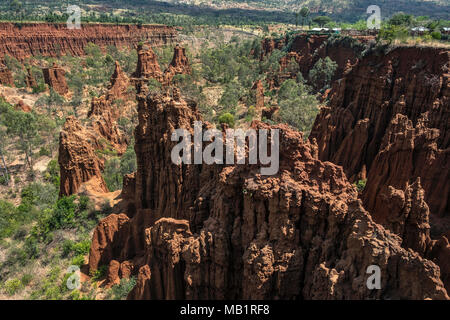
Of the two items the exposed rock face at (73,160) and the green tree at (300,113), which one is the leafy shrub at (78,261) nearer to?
the exposed rock face at (73,160)

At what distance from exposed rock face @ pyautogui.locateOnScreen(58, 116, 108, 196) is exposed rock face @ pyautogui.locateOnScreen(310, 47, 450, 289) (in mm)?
22928

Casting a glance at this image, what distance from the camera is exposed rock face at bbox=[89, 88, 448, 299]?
34.0 ft

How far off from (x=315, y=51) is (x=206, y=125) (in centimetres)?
7097

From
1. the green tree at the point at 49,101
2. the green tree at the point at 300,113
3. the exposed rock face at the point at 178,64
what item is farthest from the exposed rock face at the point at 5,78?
the green tree at the point at 300,113

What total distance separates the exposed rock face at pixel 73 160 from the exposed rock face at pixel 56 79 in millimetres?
56398

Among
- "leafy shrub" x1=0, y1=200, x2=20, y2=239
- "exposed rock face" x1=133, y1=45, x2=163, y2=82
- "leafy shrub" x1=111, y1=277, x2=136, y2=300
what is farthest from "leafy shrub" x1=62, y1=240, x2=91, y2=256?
"exposed rock face" x1=133, y1=45, x2=163, y2=82

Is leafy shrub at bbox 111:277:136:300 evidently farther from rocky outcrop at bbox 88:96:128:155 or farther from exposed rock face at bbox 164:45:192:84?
exposed rock face at bbox 164:45:192:84

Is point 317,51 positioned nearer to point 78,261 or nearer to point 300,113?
point 300,113

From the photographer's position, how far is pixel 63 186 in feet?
97.3

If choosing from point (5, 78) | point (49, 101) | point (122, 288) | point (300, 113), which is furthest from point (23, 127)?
point (5, 78)

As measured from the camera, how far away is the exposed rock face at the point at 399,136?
49.4ft

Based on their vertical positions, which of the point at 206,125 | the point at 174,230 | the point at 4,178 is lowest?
the point at 4,178

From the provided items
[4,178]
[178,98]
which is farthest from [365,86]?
[4,178]
